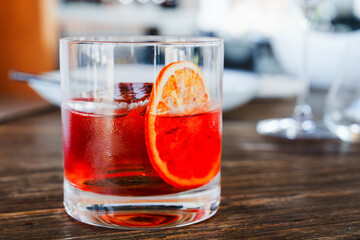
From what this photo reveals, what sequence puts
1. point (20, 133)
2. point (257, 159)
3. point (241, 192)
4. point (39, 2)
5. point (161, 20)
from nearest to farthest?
1. point (241, 192)
2. point (257, 159)
3. point (20, 133)
4. point (39, 2)
5. point (161, 20)

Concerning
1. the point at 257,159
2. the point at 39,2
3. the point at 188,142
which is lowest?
the point at 257,159

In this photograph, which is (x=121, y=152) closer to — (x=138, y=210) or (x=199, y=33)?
(x=138, y=210)

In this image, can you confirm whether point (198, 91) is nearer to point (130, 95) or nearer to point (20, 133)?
point (130, 95)

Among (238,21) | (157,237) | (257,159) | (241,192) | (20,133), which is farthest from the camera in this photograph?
(238,21)

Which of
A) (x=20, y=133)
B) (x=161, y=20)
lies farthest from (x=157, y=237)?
(x=161, y=20)

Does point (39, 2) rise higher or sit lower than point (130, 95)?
higher

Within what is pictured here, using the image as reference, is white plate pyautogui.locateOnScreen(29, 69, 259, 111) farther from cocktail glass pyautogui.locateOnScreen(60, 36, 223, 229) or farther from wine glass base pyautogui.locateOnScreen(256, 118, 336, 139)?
cocktail glass pyautogui.locateOnScreen(60, 36, 223, 229)

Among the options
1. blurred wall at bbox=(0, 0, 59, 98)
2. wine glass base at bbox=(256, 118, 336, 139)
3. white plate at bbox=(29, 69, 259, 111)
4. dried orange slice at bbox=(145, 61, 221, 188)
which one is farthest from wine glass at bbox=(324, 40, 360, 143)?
blurred wall at bbox=(0, 0, 59, 98)

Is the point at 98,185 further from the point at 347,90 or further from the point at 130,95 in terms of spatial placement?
the point at 347,90

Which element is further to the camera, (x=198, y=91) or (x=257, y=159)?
(x=257, y=159)
